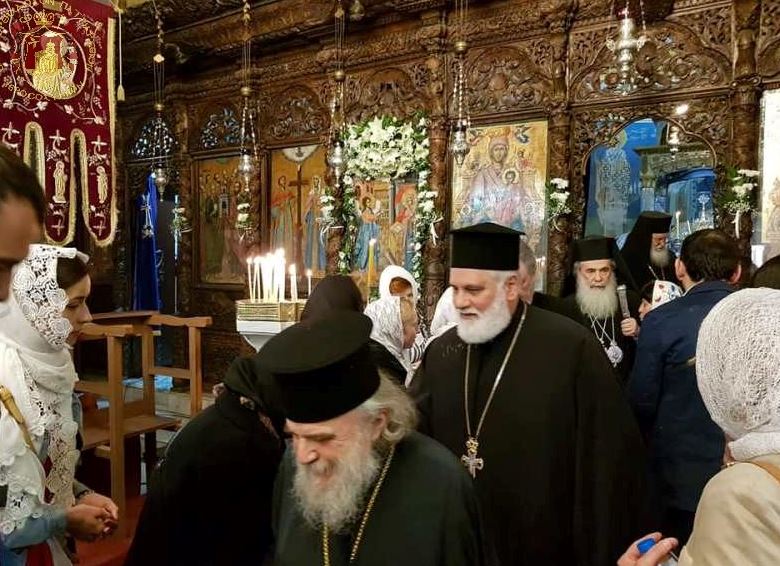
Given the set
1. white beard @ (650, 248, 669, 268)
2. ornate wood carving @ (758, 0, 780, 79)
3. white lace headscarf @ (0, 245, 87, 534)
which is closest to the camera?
white lace headscarf @ (0, 245, 87, 534)

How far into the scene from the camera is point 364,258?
7848mm

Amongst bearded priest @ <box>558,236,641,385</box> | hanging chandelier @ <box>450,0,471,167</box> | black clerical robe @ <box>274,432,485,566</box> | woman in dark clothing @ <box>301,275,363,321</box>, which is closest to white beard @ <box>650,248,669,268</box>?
bearded priest @ <box>558,236,641,385</box>

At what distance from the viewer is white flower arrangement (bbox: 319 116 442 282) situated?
7.14 metres

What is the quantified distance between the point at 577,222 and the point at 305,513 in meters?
5.33

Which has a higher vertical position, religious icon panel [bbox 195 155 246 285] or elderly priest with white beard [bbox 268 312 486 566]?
religious icon panel [bbox 195 155 246 285]

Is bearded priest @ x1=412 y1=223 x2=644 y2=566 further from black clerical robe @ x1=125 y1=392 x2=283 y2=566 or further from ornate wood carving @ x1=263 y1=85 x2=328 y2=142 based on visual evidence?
ornate wood carving @ x1=263 y1=85 x2=328 y2=142

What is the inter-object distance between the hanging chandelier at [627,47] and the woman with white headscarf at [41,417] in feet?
14.7

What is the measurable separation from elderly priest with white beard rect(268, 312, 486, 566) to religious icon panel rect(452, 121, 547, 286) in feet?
17.3

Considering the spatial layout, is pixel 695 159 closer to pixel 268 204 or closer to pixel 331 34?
pixel 331 34

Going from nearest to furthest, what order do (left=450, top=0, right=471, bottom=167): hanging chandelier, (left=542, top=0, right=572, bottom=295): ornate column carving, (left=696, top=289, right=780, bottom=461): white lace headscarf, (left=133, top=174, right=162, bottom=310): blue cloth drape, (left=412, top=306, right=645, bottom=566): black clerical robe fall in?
(left=696, top=289, right=780, bottom=461): white lace headscarf, (left=412, top=306, right=645, bottom=566): black clerical robe, (left=542, top=0, right=572, bottom=295): ornate column carving, (left=450, top=0, right=471, bottom=167): hanging chandelier, (left=133, top=174, right=162, bottom=310): blue cloth drape

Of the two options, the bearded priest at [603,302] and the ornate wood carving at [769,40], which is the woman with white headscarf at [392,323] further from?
the ornate wood carving at [769,40]

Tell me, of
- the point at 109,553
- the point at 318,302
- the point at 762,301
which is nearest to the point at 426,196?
the point at 318,302

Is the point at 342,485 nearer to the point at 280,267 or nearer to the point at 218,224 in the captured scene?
the point at 280,267

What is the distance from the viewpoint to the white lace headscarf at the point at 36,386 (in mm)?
1786
